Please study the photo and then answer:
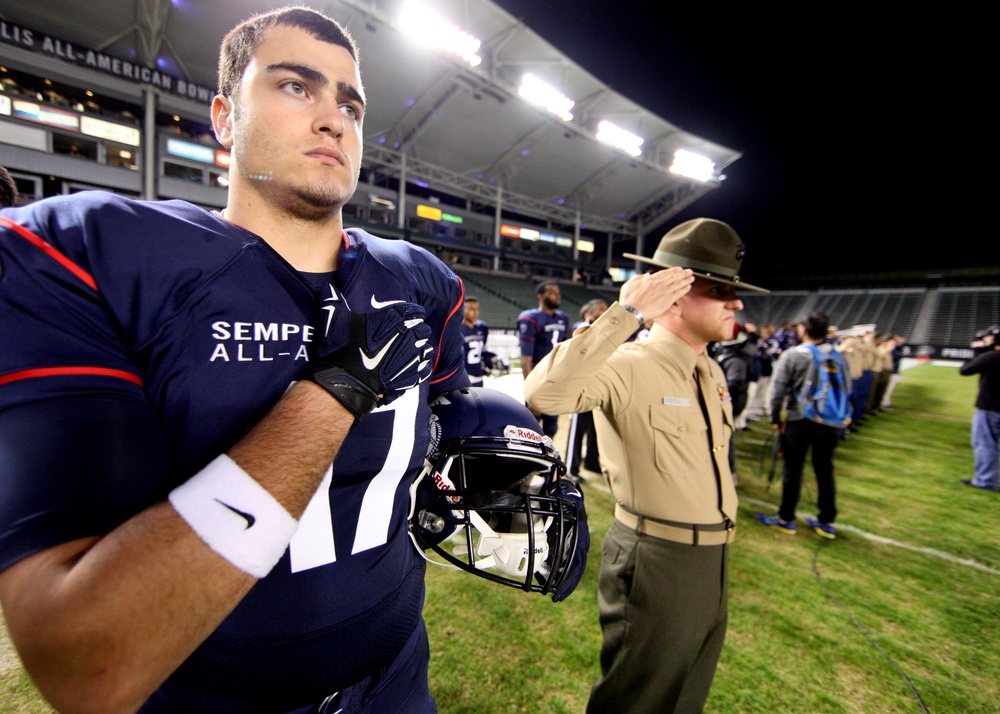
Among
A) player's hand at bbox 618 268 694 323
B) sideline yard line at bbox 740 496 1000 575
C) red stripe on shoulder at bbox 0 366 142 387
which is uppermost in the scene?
player's hand at bbox 618 268 694 323

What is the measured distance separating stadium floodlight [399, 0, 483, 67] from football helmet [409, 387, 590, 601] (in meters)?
21.4

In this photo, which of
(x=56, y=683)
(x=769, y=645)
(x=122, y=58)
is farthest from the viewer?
(x=122, y=58)

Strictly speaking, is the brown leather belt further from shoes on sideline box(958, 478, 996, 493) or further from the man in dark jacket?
shoes on sideline box(958, 478, 996, 493)

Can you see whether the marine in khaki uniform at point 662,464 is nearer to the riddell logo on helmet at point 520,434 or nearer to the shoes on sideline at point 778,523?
the riddell logo on helmet at point 520,434

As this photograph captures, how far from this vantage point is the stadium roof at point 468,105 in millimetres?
15094

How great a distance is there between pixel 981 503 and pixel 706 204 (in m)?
38.9

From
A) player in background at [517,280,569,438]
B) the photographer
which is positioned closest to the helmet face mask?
player in background at [517,280,569,438]

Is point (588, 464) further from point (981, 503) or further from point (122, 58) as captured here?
point (122, 58)

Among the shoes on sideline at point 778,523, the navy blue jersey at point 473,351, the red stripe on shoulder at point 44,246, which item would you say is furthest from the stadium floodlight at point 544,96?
the red stripe on shoulder at point 44,246

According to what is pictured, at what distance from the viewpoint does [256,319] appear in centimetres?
95

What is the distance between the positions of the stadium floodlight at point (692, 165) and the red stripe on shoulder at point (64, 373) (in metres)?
36.0

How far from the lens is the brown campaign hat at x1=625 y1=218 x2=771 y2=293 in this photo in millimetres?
2025

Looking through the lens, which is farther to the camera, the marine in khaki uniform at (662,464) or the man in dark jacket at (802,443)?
the man in dark jacket at (802,443)

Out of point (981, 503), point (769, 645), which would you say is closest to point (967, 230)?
point (981, 503)
